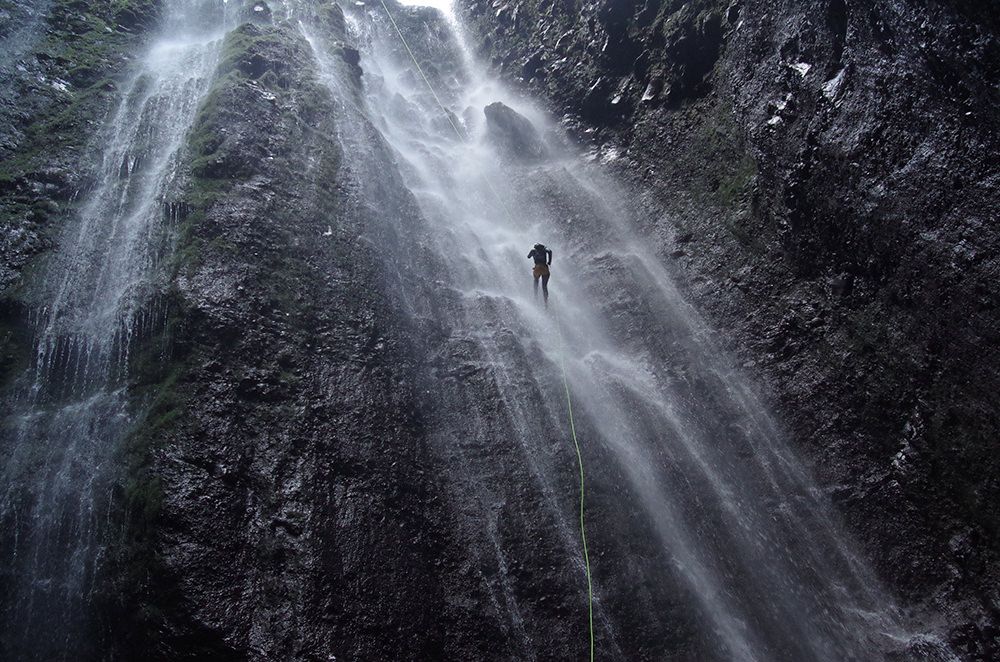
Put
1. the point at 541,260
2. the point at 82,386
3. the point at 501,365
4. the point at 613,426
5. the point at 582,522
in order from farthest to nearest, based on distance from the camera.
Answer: the point at 541,260
the point at 501,365
the point at 613,426
the point at 582,522
the point at 82,386

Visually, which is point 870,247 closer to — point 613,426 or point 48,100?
point 613,426

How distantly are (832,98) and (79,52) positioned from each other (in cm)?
2162

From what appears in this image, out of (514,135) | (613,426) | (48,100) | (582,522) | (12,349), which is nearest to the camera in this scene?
(12,349)

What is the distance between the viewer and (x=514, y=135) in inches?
835

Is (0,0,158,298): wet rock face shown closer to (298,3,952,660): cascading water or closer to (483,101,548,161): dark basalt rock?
(298,3,952,660): cascading water

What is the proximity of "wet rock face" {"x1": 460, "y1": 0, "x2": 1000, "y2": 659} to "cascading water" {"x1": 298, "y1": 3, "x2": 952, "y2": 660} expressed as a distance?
880 mm

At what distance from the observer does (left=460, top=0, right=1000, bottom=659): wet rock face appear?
835 centimetres

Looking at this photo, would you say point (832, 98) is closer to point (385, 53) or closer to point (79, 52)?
point (79, 52)

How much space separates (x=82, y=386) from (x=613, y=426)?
10.5 metres

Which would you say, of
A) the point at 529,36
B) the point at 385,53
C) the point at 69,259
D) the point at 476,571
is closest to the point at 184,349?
the point at 69,259

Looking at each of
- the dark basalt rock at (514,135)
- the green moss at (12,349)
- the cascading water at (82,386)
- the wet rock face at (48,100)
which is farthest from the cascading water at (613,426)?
the green moss at (12,349)

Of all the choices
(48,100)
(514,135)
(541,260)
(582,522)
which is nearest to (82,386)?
(582,522)

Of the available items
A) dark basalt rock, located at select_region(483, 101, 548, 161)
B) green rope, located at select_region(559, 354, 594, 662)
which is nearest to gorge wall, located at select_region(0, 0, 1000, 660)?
green rope, located at select_region(559, 354, 594, 662)

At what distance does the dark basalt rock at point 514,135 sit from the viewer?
20.9 meters
